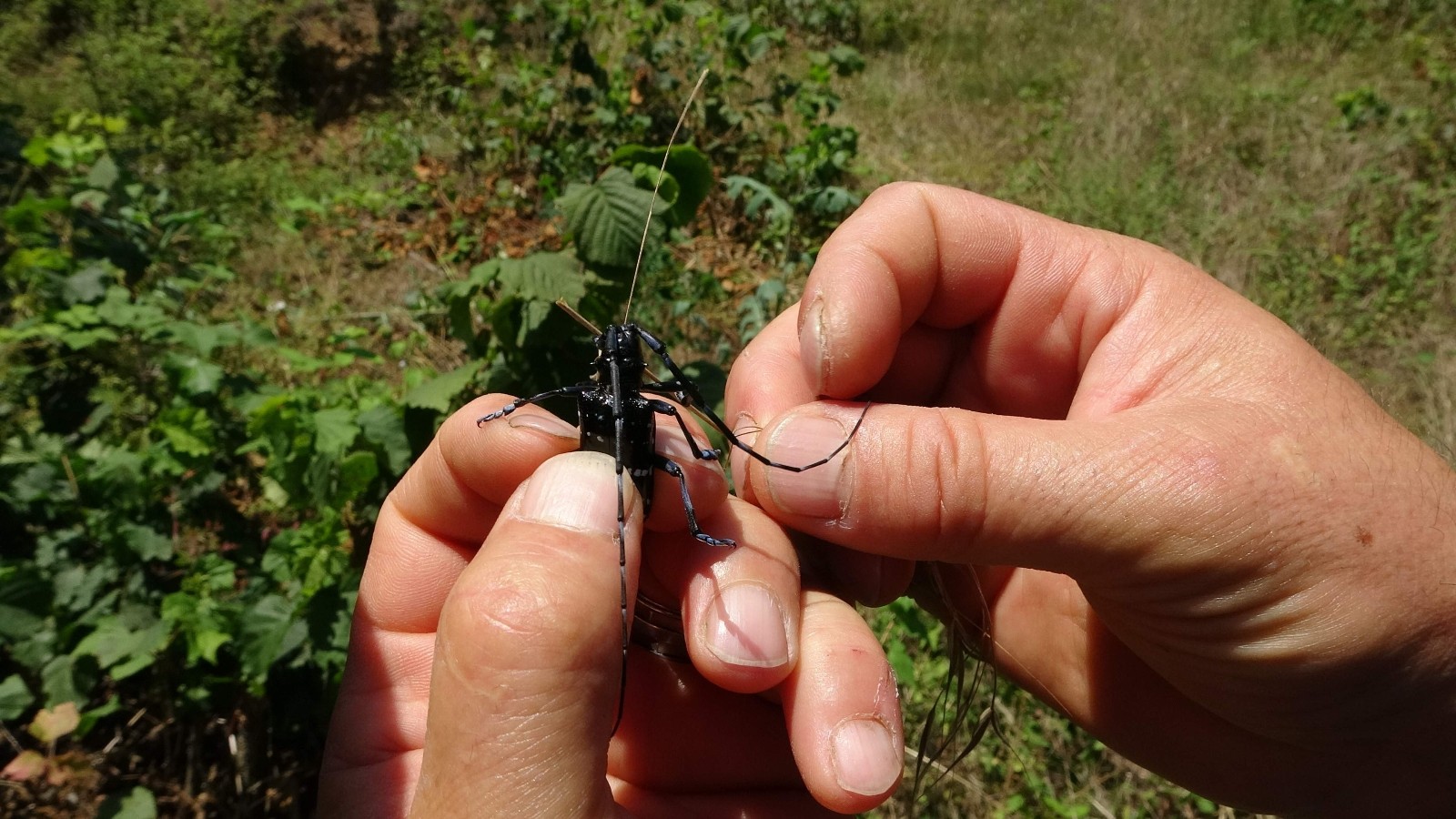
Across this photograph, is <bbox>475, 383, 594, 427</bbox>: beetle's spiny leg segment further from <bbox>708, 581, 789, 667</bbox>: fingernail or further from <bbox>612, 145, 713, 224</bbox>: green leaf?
<bbox>612, 145, 713, 224</bbox>: green leaf

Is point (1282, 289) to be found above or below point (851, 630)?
above

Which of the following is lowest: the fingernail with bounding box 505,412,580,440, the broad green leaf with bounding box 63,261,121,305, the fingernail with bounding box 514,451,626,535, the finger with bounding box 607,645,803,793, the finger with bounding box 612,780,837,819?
the finger with bounding box 612,780,837,819

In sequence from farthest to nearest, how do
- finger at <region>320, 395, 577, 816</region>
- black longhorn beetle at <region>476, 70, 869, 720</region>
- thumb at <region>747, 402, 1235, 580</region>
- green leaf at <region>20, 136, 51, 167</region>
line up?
green leaf at <region>20, 136, 51, 167</region> < finger at <region>320, 395, 577, 816</region> < black longhorn beetle at <region>476, 70, 869, 720</region> < thumb at <region>747, 402, 1235, 580</region>

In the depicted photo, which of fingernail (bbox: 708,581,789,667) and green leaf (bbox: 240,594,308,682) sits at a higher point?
fingernail (bbox: 708,581,789,667)

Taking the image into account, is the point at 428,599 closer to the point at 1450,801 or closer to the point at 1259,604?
the point at 1259,604

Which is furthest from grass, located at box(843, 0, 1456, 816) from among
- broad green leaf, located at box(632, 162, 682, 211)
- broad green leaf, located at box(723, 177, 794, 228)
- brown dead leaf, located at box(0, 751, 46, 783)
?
brown dead leaf, located at box(0, 751, 46, 783)

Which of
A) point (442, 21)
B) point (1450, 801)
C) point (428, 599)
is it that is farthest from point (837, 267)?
point (442, 21)

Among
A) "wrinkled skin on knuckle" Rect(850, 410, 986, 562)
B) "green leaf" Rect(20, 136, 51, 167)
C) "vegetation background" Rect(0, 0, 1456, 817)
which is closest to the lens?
"wrinkled skin on knuckle" Rect(850, 410, 986, 562)

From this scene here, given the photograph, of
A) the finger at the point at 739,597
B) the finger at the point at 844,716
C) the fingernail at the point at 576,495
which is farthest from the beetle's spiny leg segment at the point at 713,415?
the finger at the point at 844,716
